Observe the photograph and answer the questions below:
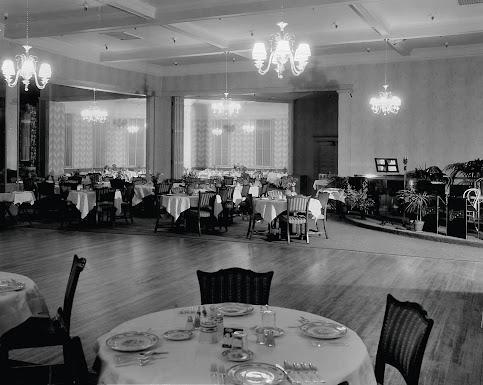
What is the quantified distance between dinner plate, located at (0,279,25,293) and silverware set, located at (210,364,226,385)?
5.78 ft

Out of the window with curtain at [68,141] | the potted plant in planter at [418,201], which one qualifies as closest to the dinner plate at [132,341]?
the potted plant in planter at [418,201]

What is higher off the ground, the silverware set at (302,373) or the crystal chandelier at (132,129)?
the crystal chandelier at (132,129)

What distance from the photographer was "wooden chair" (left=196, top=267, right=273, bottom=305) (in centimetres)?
346

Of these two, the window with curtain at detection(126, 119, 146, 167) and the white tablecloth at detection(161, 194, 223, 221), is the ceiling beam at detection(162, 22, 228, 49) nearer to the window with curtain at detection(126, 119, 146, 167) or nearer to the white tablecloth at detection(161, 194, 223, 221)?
the white tablecloth at detection(161, 194, 223, 221)

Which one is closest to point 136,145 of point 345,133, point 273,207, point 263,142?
point 263,142

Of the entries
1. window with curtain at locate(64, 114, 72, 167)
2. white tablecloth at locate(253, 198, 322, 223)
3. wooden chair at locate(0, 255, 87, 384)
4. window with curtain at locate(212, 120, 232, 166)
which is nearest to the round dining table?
wooden chair at locate(0, 255, 87, 384)

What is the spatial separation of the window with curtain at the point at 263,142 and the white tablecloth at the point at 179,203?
11.4 m

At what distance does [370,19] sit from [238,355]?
30.2 feet

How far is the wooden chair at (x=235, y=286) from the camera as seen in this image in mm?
3459

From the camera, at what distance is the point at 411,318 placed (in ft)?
8.57

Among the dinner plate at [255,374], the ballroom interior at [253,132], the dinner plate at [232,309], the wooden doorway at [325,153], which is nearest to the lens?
the dinner plate at [255,374]

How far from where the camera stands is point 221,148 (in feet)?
74.5

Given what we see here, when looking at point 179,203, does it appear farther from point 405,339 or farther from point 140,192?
point 405,339

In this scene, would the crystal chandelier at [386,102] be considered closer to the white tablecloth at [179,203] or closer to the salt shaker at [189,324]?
the white tablecloth at [179,203]
